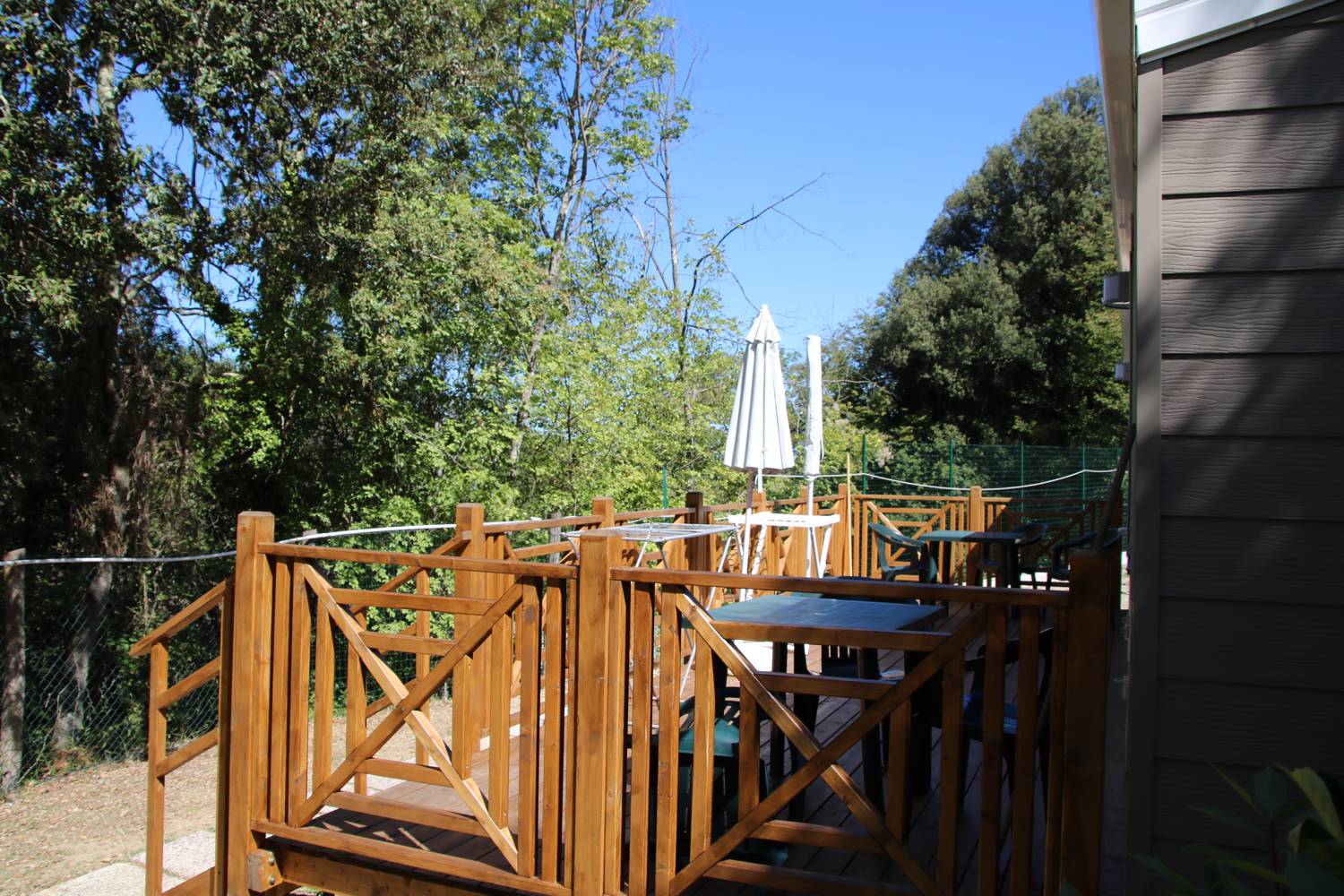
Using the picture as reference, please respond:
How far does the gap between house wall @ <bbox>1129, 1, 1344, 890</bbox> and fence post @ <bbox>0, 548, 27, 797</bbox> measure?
6.49m

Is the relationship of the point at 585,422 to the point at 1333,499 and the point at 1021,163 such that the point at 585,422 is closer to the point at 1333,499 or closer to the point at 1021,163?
the point at 1333,499

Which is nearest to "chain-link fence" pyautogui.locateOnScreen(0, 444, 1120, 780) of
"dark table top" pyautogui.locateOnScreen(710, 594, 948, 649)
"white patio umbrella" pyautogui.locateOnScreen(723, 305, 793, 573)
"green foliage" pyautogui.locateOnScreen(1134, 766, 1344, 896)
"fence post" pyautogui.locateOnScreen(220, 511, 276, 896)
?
"white patio umbrella" pyautogui.locateOnScreen(723, 305, 793, 573)

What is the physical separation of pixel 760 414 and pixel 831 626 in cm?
297

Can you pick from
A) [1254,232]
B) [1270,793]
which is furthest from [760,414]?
[1270,793]

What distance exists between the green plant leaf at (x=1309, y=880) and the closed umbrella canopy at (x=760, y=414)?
4384 millimetres

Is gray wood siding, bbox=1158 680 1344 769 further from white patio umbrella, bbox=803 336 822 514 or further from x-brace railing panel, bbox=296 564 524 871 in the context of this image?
white patio umbrella, bbox=803 336 822 514

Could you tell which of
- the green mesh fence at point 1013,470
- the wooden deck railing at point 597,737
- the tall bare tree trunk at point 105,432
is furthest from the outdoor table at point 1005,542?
the green mesh fence at point 1013,470

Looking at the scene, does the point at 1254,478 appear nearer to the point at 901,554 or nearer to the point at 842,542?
the point at 842,542

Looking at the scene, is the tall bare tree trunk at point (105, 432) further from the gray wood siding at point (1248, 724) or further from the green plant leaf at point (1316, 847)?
the green plant leaf at point (1316, 847)

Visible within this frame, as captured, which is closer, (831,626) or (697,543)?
(831,626)

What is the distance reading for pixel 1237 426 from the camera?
6.68 feet

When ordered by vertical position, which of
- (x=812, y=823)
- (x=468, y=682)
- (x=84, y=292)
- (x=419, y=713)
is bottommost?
(x=812, y=823)

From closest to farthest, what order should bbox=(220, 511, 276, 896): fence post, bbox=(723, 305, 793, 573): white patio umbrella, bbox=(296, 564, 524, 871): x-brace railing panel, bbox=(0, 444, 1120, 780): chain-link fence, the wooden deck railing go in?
1. the wooden deck railing
2. bbox=(296, 564, 524, 871): x-brace railing panel
3. bbox=(220, 511, 276, 896): fence post
4. bbox=(723, 305, 793, 573): white patio umbrella
5. bbox=(0, 444, 1120, 780): chain-link fence

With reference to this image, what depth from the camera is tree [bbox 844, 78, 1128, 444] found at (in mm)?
19578
